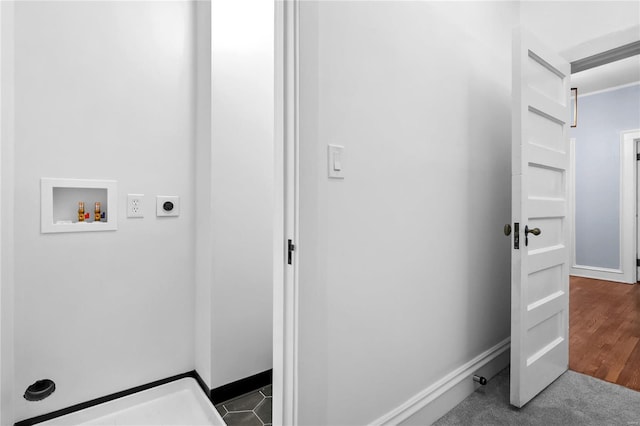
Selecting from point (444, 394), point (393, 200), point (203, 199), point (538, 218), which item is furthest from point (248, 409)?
point (538, 218)

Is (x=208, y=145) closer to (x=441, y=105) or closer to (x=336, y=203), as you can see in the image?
(x=336, y=203)

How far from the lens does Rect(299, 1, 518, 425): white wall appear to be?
111 centimetres

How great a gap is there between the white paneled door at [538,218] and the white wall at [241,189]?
4.29 feet

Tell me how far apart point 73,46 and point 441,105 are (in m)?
1.79

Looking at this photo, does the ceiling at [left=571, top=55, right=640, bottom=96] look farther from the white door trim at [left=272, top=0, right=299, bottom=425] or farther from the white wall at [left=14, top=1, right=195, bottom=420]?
the white wall at [left=14, top=1, right=195, bottom=420]

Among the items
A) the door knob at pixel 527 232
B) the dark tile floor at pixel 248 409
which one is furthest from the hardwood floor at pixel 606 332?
the dark tile floor at pixel 248 409

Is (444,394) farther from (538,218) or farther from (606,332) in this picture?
(606,332)

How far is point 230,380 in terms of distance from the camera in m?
1.75

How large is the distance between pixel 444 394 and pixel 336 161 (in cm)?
128

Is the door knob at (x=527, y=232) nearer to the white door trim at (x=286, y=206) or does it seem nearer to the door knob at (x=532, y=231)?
the door knob at (x=532, y=231)

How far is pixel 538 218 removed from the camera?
175 cm

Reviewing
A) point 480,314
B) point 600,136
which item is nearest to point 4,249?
point 480,314

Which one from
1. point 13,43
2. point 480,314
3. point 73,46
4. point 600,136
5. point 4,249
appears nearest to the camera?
point 4,249

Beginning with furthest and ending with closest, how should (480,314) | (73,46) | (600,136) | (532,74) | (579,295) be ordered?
(600,136) < (579,295) < (480,314) < (532,74) < (73,46)
